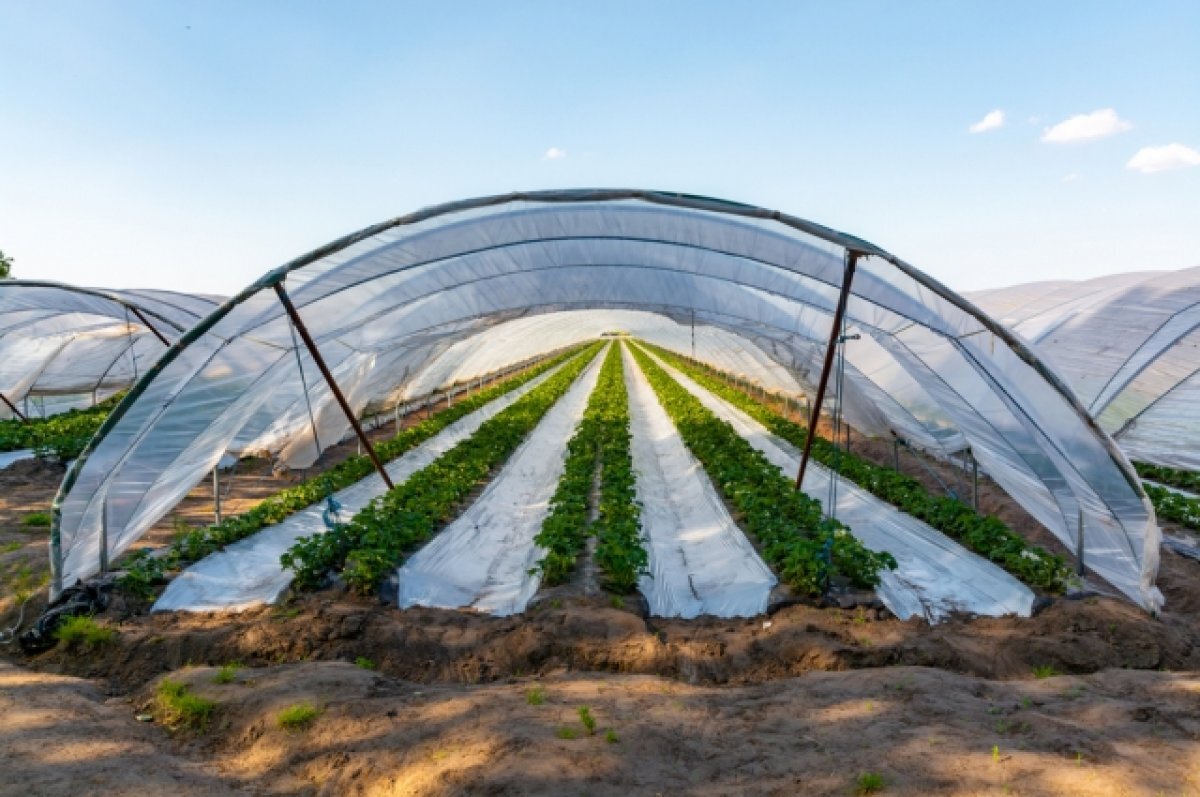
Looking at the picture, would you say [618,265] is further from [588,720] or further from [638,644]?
[588,720]

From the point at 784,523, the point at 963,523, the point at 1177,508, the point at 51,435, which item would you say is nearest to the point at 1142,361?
the point at 1177,508

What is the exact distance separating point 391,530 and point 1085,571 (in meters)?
7.63

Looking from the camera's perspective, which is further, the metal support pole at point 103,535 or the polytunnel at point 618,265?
the metal support pole at point 103,535

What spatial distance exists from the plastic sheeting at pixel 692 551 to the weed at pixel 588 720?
2.57m

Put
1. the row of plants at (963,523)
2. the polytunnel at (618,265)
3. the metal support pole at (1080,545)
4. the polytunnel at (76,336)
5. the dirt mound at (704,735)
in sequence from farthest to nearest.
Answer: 1. the polytunnel at (76,336)
2. the metal support pole at (1080,545)
3. the row of plants at (963,523)
4. the polytunnel at (618,265)
5. the dirt mound at (704,735)

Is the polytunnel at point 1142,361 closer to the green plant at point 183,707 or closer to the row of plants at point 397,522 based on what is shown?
the row of plants at point 397,522

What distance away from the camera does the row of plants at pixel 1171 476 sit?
1194cm

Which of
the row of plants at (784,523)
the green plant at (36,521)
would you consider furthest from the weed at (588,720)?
the green plant at (36,521)

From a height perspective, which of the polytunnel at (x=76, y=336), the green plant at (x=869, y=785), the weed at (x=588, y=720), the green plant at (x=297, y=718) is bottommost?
the green plant at (x=869, y=785)

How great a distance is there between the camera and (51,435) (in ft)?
53.2

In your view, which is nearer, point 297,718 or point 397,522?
point 297,718

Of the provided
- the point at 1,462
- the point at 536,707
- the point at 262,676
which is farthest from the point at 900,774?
the point at 1,462

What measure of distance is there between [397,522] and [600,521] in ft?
7.90

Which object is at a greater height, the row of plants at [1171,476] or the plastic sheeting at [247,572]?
the plastic sheeting at [247,572]
